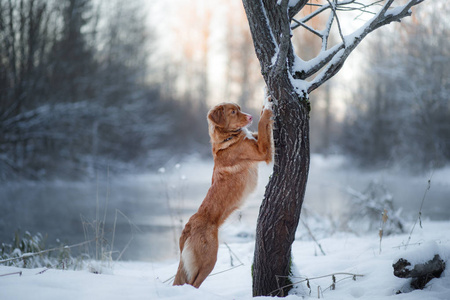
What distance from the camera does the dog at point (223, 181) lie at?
3260mm

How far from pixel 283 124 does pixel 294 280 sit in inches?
53.7

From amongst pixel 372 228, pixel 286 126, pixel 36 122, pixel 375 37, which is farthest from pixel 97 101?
pixel 286 126

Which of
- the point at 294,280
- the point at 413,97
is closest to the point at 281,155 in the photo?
the point at 294,280

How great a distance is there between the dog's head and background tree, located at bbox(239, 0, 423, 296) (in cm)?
80

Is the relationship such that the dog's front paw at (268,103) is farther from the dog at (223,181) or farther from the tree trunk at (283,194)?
the tree trunk at (283,194)

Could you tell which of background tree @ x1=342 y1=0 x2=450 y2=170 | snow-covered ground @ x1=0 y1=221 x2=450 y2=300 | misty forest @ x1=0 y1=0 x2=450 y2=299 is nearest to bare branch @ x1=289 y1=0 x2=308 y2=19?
misty forest @ x1=0 y1=0 x2=450 y2=299

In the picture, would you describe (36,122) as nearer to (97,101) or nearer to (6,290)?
(97,101)

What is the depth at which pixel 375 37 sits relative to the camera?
18.0m

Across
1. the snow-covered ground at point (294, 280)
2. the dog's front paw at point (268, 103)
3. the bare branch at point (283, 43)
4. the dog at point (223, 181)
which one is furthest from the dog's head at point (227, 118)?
the snow-covered ground at point (294, 280)

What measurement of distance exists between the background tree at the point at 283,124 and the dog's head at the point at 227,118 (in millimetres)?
801

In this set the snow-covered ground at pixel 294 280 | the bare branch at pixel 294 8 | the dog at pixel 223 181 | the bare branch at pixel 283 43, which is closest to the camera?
the snow-covered ground at pixel 294 280

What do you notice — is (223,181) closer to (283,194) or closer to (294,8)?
(283,194)

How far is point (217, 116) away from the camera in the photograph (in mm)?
4008

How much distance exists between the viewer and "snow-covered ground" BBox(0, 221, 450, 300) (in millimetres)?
2416
